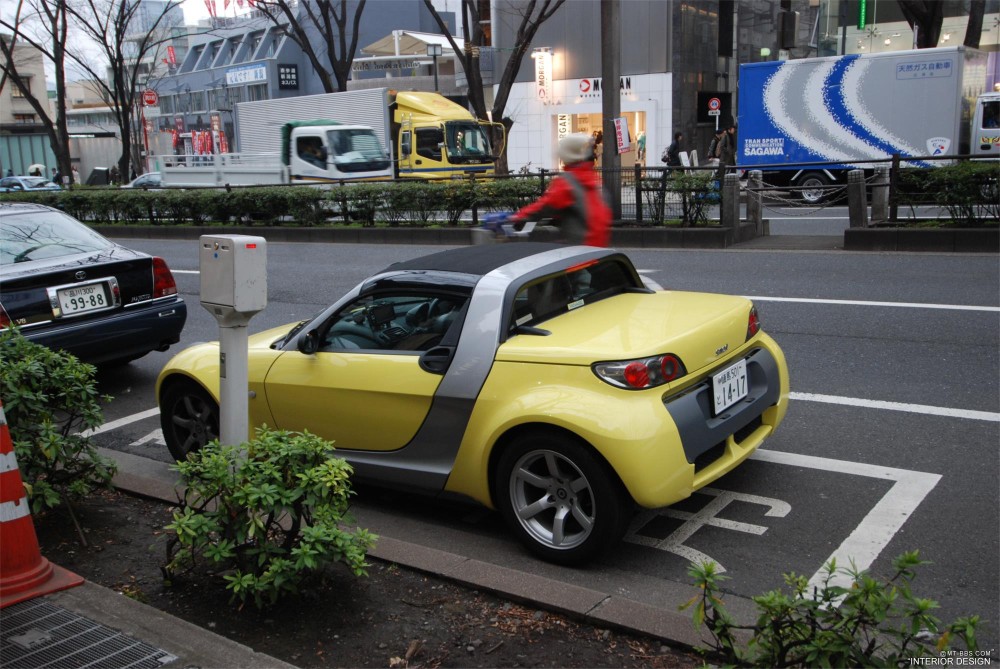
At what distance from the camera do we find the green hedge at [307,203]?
61.1 ft

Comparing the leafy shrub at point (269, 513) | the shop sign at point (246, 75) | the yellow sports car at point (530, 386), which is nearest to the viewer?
the leafy shrub at point (269, 513)

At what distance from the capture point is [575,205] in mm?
7055

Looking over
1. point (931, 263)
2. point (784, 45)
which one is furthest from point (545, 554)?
point (784, 45)

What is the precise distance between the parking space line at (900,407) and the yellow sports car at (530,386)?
154 centimetres

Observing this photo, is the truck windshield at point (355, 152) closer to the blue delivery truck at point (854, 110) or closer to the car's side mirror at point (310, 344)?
the blue delivery truck at point (854, 110)

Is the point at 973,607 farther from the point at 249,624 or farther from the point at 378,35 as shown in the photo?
the point at 378,35

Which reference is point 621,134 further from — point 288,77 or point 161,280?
point 288,77

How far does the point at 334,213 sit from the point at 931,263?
44.0ft

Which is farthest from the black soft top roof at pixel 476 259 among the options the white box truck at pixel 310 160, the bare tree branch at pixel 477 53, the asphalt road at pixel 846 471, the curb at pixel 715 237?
the white box truck at pixel 310 160

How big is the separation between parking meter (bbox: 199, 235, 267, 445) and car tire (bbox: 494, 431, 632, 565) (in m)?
1.27

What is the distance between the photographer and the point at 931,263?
1195 cm

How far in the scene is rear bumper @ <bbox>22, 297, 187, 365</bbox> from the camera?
695 cm

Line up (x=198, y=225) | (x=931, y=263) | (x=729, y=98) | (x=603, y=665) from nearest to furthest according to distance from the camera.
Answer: (x=603, y=665) → (x=931, y=263) → (x=198, y=225) → (x=729, y=98)

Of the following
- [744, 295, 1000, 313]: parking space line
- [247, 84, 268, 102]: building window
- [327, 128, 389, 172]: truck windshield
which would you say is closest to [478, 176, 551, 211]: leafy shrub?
[744, 295, 1000, 313]: parking space line
